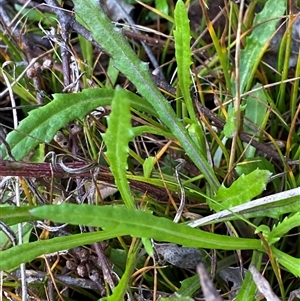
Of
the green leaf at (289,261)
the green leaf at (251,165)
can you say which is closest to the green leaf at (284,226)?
the green leaf at (289,261)

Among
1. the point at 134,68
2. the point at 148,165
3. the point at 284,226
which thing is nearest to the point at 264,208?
the point at 284,226

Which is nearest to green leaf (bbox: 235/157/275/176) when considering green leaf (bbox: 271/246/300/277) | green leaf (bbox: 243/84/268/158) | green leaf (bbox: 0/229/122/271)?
green leaf (bbox: 243/84/268/158)

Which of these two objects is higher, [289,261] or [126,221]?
[126,221]

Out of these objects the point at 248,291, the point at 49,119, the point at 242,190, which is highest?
the point at 49,119

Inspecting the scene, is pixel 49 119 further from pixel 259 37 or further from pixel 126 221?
pixel 259 37

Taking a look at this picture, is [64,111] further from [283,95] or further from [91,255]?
[283,95]

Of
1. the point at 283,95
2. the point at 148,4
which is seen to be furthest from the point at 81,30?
the point at 283,95

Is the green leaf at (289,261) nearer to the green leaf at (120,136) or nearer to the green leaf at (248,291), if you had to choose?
the green leaf at (248,291)
